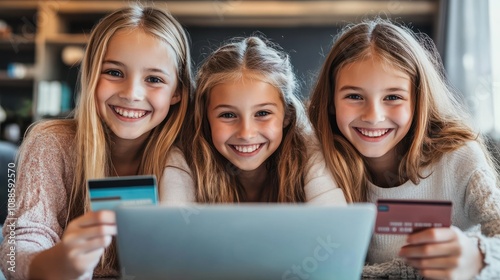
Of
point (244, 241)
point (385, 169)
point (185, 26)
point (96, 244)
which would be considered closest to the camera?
point (244, 241)

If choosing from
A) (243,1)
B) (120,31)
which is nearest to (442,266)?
(120,31)

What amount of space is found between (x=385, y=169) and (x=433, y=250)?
56 cm

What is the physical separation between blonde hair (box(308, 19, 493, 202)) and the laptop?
1.70 feet

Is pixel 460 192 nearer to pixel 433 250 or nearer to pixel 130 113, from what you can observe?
pixel 433 250

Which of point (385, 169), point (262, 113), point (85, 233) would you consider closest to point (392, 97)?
point (385, 169)

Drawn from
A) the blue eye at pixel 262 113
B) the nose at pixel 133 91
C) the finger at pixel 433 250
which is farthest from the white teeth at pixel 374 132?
the nose at pixel 133 91

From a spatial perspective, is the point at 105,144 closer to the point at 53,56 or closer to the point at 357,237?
the point at 357,237

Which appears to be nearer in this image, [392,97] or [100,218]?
[100,218]

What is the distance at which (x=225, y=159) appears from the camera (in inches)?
57.9

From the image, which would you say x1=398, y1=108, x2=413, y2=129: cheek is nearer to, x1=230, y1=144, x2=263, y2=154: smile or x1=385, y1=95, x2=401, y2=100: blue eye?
x1=385, y1=95, x2=401, y2=100: blue eye

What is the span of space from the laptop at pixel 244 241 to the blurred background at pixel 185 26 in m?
2.62

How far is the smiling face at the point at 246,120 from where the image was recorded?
1.35 metres

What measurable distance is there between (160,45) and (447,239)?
2.79ft

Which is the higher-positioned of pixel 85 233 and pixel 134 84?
pixel 134 84
